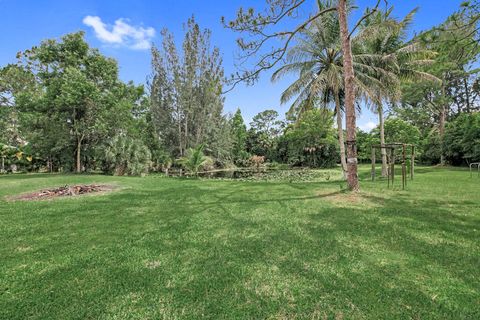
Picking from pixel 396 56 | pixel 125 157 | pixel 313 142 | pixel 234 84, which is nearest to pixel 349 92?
pixel 234 84

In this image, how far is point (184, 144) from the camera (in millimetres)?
22047

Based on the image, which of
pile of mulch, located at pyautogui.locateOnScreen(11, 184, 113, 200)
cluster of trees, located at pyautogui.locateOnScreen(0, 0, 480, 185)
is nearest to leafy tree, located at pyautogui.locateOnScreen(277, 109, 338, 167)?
cluster of trees, located at pyautogui.locateOnScreen(0, 0, 480, 185)

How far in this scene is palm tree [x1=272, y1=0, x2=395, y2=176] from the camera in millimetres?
10258

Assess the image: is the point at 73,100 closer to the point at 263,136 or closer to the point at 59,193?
the point at 59,193

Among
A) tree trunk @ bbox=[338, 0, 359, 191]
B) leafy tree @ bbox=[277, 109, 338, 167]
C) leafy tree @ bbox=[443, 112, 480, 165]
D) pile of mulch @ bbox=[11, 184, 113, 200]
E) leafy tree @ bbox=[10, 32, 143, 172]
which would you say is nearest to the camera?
tree trunk @ bbox=[338, 0, 359, 191]

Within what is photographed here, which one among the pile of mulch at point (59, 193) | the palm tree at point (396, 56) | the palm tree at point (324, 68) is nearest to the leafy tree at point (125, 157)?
the pile of mulch at point (59, 193)

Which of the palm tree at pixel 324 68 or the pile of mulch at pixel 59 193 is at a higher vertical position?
the palm tree at pixel 324 68

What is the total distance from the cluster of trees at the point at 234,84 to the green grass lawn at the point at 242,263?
3134 millimetres

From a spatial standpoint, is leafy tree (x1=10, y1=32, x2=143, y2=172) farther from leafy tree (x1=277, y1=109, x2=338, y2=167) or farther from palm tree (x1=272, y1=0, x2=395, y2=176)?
leafy tree (x1=277, y1=109, x2=338, y2=167)

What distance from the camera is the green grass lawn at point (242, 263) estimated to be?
205 centimetres

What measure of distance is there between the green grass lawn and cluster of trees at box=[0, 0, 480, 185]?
10.3ft

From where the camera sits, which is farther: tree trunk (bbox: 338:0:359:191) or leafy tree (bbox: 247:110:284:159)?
leafy tree (bbox: 247:110:284:159)

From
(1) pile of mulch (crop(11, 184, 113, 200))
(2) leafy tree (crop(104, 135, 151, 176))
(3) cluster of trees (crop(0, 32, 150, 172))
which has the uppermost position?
(3) cluster of trees (crop(0, 32, 150, 172))

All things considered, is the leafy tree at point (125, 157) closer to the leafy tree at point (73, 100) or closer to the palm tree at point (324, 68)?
the leafy tree at point (73, 100)
